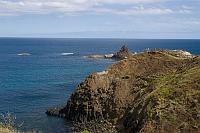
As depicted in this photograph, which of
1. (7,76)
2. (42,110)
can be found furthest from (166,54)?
(7,76)

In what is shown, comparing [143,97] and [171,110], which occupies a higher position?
[171,110]

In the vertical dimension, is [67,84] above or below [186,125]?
below

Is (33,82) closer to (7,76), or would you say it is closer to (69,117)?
(7,76)

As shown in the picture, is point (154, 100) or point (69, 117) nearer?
point (154, 100)

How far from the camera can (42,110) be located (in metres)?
64.1

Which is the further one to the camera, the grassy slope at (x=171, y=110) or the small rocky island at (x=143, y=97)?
the small rocky island at (x=143, y=97)

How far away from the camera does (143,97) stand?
27.9 metres

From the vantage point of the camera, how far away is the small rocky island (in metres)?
21.2

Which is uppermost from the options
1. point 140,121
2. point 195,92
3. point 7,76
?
point 195,92

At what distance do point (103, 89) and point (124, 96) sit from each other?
5.45m

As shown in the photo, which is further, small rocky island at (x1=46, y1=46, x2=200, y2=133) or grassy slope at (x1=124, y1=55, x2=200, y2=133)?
small rocky island at (x1=46, y1=46, x2=200, y2=133)

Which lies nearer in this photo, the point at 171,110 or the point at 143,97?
the point at 171,110

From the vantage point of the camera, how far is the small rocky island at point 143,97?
21.2 m

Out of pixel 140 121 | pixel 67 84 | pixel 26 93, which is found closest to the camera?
pixel 140 121
